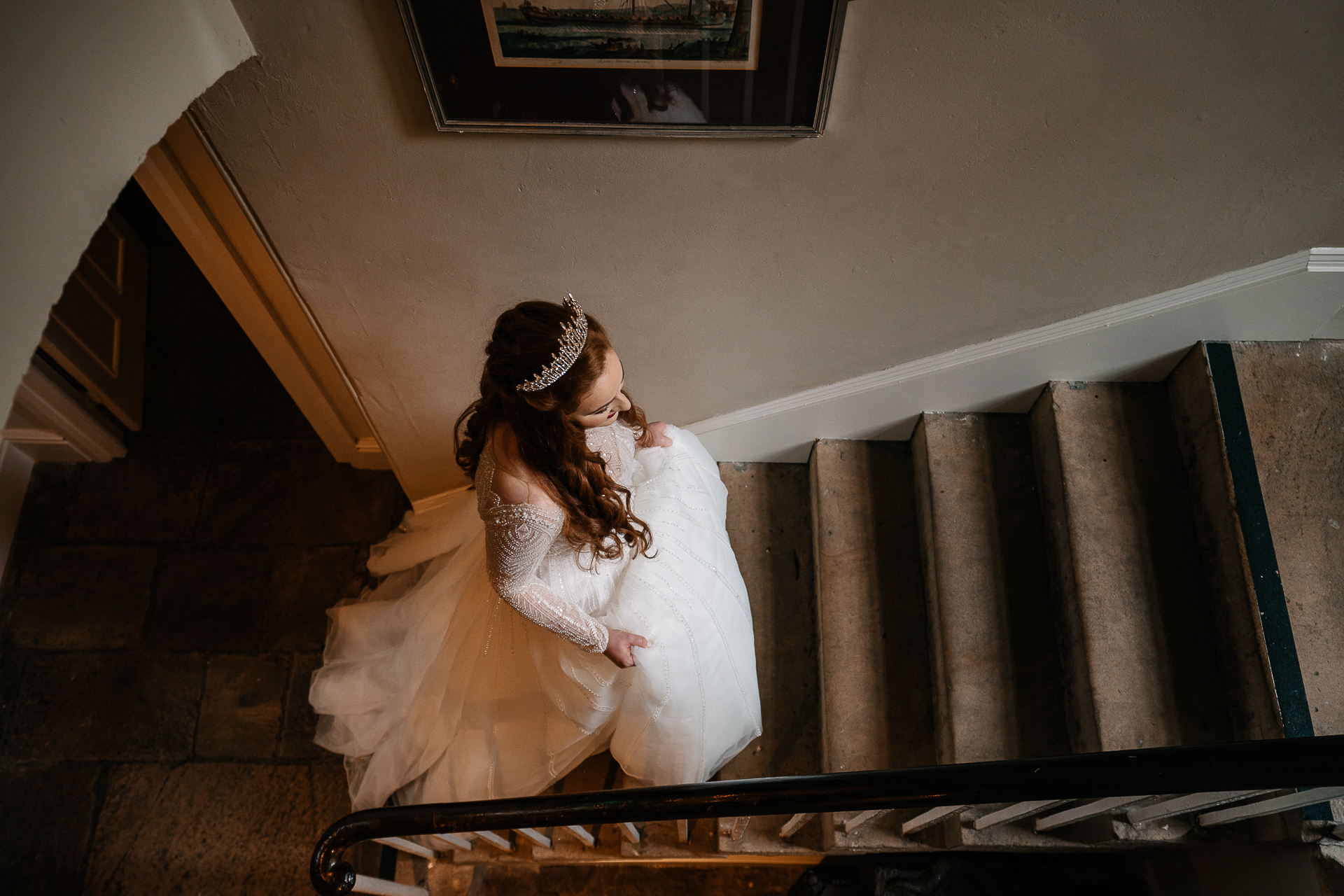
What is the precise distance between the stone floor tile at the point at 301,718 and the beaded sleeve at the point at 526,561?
145cm

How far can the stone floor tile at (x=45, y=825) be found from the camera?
2.72 meters

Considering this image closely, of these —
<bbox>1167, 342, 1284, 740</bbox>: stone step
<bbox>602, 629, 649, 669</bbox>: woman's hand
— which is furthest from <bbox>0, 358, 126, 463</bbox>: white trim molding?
<bbox>1167, 342, 1284, 740</bbox>: stone step

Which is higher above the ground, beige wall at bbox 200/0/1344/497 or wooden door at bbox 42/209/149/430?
wooden door at bbox 42/209/149/430

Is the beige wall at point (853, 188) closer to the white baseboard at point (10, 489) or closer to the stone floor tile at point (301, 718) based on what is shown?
the stone floor tile at point (301, 718)

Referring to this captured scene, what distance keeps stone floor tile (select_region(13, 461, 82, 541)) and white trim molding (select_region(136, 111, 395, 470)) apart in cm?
115

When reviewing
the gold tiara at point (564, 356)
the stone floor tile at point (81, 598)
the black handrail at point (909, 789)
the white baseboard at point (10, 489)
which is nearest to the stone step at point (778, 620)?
the black handrail at point (909, 789)

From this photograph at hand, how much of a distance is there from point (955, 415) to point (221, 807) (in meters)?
2.92

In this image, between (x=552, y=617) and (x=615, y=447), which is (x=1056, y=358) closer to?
(x=615, y=447)

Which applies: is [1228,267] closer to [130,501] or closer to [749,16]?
[749,16]

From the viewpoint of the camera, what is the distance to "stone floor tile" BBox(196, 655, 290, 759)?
288 centimetres

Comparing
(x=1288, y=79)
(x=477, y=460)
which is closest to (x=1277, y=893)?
(x=1288, y=79)

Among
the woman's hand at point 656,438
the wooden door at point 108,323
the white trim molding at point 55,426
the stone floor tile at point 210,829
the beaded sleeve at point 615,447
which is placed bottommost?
the stone floor tile at point 210,829

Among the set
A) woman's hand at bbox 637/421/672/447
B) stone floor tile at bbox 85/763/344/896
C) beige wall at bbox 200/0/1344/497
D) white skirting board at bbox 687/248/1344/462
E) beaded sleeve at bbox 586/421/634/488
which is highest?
beige wall at bbox 200/0/1344/497

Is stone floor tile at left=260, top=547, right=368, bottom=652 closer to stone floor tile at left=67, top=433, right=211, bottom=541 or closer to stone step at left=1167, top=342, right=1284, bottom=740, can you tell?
stone floor tile at left=67, top=433, right=211, bottom=541
